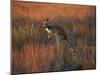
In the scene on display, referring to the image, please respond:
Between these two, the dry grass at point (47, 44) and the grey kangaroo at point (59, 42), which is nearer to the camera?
the dry grass at point (47, 44)

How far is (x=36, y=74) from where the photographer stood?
8.12 ft

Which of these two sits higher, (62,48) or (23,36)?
(23,36)

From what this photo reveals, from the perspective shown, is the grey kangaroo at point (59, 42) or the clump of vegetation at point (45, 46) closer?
the clump of vegetation at point (45, 46)

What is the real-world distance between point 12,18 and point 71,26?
0.79 meters

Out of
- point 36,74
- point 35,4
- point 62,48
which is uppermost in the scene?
point 35,4

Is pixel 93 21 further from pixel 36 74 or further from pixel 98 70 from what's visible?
pixel 36 74

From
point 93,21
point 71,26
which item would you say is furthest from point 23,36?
point 93,21

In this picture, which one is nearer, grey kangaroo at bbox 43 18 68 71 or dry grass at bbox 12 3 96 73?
dry grass at bbox 12 3 96 73

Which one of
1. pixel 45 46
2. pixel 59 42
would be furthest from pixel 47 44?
pixel 59 42

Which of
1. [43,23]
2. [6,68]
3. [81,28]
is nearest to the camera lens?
[6,68]

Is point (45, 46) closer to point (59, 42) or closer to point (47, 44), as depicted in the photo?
point (47, 44)

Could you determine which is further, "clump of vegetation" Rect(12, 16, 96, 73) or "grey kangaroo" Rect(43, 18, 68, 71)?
"grey kangaroo" Rect(43, 18, 68, 71)

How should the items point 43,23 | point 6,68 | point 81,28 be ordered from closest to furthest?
point 6,68 < point 43,23 < point 81,28

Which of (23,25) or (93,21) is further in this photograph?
(93,21)
